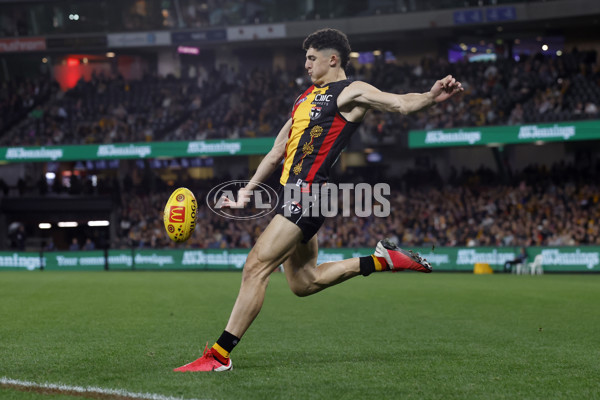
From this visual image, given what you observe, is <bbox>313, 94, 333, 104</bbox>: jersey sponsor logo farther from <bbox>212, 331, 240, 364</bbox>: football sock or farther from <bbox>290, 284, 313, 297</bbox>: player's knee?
<bbox>212, 331, 240, 364</bbox>: football sock

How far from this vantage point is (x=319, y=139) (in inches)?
260

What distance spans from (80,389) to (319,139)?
2766 mm

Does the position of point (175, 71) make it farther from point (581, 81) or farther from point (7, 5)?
point (581, 81)

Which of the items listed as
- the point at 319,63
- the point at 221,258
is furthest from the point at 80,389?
the point at 221,258

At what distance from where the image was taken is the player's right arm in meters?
6.81

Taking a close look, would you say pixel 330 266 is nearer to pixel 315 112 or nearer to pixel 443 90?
pixel 315 112

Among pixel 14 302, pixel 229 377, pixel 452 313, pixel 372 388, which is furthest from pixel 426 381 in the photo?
pixel 14 302

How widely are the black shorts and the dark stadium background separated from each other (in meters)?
23.7

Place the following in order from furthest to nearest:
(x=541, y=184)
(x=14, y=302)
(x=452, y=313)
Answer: (x=541, y=184) → (x=14, y=302) → (x=452, y=313)

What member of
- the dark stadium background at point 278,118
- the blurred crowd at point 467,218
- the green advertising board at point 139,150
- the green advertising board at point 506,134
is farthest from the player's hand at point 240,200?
the green advertising board at point 139,150

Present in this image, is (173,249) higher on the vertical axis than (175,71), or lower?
lower

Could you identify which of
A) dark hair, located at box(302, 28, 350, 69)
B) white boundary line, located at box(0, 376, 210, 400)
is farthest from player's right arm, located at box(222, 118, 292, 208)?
white boundary line, located at box(0, 376, 210, 400)

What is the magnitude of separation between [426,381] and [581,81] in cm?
3047

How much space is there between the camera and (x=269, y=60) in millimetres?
44625
